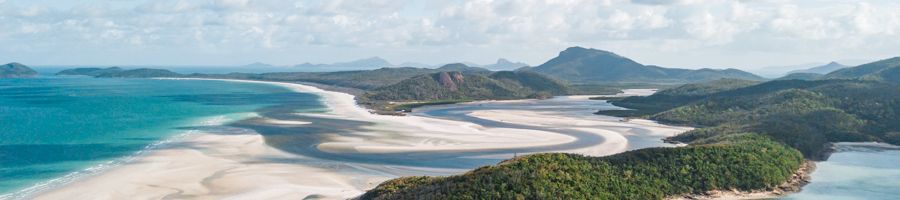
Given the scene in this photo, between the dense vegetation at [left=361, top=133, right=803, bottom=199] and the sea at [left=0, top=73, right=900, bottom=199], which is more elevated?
the dense vegetation at [left=361, top=133, right=803, bottom=199]

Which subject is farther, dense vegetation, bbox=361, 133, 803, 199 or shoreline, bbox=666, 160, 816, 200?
shoreline, bbox=666, 160, 816, 200

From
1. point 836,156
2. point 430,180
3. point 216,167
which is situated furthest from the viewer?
point 836,156

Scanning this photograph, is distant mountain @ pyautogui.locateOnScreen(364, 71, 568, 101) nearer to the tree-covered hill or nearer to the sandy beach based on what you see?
the sandy beach

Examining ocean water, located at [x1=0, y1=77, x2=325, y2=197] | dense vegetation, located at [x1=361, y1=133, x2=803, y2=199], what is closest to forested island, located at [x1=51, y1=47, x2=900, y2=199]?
dense vegetation, located at [x1=361, y1=133, x2=803, y2=199]

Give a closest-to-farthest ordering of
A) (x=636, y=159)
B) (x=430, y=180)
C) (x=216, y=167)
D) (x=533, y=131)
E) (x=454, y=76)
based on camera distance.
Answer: (x=430, y=180) → (x=636, y=159) → (x=216, y=167) → (x=533, y=131) → (x=454, y=76)

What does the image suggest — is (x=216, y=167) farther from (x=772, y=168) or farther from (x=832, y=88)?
(x=832, y=88)

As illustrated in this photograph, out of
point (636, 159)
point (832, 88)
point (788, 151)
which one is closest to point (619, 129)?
point (788, 151)

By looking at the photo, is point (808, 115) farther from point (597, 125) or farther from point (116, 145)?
point (116, 145)
